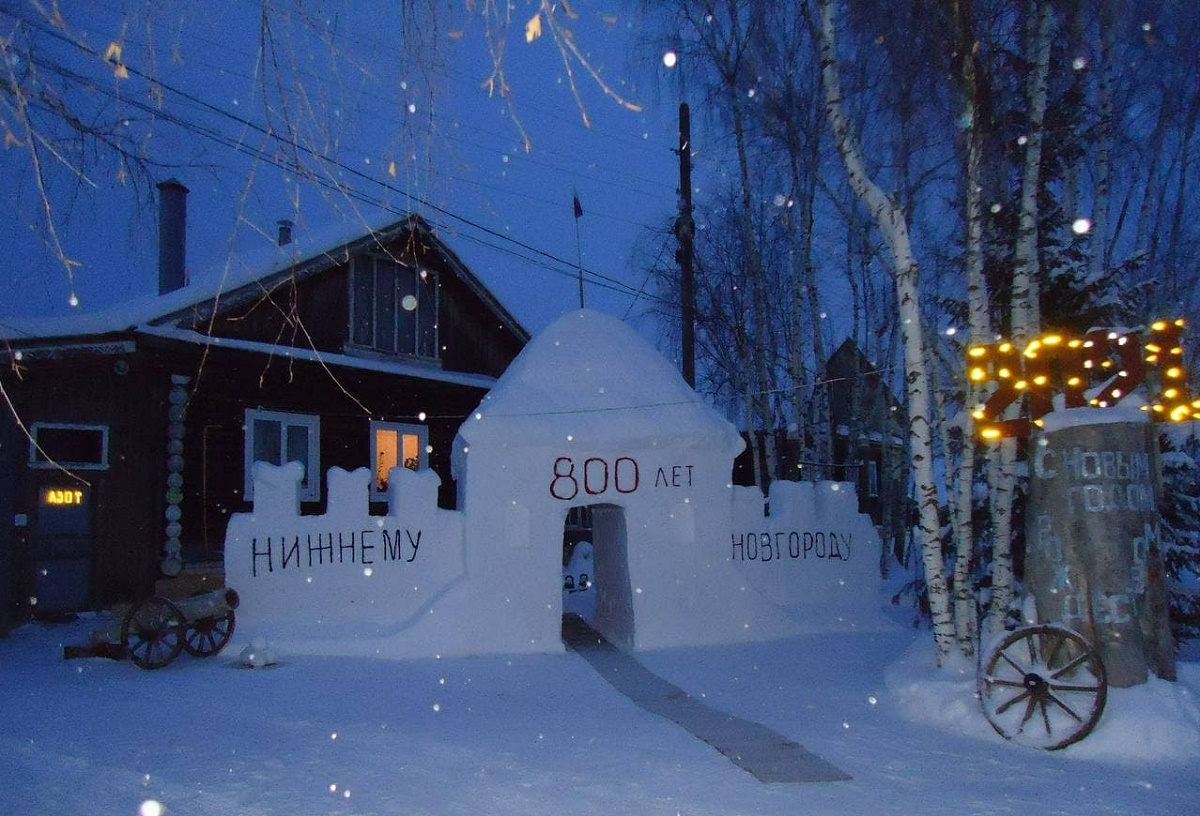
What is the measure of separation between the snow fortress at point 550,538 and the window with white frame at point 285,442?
3.39 metres

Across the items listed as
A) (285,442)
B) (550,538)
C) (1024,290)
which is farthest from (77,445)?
(1024,290)

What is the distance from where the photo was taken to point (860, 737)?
23.1 feet

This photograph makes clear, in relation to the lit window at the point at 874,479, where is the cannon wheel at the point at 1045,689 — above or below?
below

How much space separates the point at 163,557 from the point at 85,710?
561 cm

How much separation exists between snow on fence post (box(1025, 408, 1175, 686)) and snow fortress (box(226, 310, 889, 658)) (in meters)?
4.99

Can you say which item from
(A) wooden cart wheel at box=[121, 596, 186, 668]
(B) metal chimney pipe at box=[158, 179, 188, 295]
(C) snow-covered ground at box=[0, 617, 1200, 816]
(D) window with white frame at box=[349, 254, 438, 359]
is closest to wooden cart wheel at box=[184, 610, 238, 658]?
(A) wooden cart wheel at box=[121, 596, 186, 668]

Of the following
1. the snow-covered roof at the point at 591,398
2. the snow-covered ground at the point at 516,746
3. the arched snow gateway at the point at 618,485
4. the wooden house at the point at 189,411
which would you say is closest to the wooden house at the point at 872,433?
the snow-covered roof at the point at 591,398

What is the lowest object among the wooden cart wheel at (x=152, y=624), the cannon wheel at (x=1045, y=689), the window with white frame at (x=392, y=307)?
the cannon wheel at (x=1045, y=689)

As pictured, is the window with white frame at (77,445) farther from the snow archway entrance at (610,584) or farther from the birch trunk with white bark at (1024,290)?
the birch trunk with white bark at (1024,290)

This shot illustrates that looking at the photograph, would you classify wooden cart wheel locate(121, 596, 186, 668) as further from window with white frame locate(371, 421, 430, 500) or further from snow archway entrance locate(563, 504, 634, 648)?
window with white frame locate(371, 421, 430, 500)

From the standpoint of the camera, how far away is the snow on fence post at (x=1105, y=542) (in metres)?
7.19

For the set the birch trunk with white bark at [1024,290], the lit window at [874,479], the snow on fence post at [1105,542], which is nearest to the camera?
the snow on fence post at [1105,542]

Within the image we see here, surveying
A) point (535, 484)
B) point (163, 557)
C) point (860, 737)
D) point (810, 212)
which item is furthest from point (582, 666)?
point (810, 212)

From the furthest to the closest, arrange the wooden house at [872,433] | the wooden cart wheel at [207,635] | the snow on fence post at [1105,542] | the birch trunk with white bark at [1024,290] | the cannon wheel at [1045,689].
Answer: the wooden house at [872,433], the wooden cart wheel at [207,635], the birch trunk with white bark at [1024,290], the snow on fence post at [1105,542], the cannon wheel at [1045,689]
